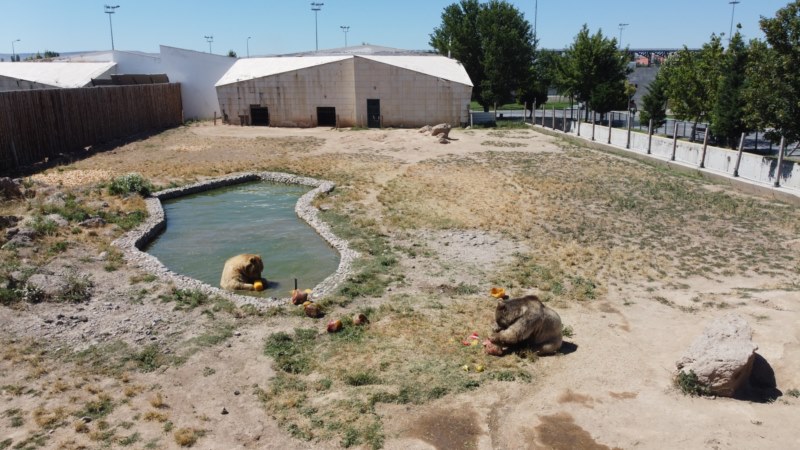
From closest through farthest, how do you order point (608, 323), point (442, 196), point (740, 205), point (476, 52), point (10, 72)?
1. point (608, 323)
2. point (740, 205)
3. point (442, 196)
4. point (10, 72)
5. point (476, 52)

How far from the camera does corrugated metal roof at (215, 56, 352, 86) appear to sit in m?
43.0

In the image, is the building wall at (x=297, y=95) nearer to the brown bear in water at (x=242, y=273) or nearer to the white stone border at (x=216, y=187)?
the white stone border at (x=216, y=187)

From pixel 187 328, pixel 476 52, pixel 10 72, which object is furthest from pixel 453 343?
pixel 10 72

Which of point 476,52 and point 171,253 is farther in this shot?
point 476,52

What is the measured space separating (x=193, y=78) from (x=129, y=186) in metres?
26.8

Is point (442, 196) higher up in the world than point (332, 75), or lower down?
lower down

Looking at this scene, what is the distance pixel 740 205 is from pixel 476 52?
33.9 metres

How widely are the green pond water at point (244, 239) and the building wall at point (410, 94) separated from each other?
62.6 ft

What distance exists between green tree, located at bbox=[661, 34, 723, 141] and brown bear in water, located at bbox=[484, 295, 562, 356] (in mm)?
25136

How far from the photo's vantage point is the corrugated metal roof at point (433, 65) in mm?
42369

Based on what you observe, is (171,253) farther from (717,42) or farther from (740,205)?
(717,42)

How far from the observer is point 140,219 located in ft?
60.9

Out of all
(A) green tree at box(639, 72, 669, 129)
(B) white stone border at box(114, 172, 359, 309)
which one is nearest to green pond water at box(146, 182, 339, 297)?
(B) white stone border at box(114, 172, 359, 309)

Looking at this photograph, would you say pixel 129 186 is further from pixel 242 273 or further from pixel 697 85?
pixel 697 85
